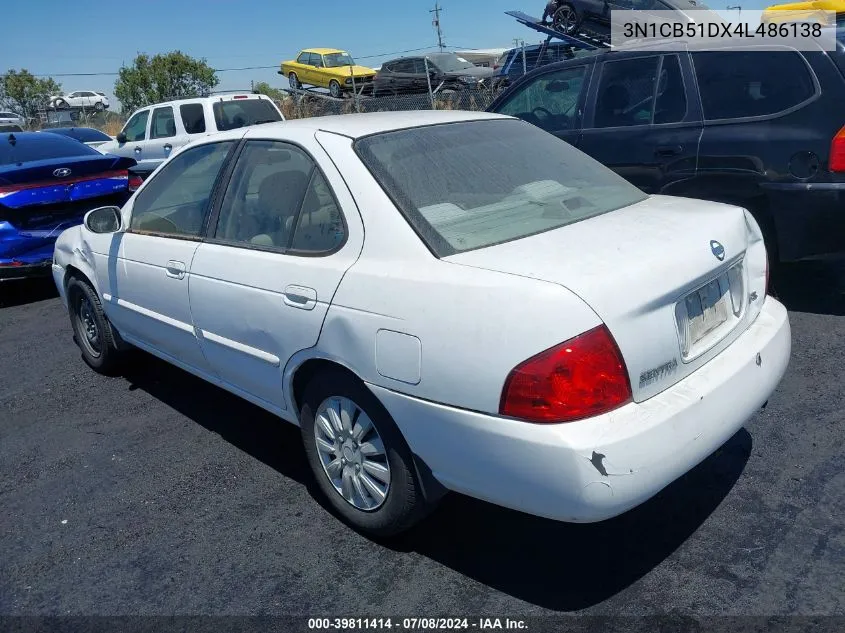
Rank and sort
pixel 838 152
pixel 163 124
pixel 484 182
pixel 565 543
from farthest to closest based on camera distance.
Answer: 1. pixel 163 124
2. pixel 838 152
3. pixel 484 182
4. pixel 565 543

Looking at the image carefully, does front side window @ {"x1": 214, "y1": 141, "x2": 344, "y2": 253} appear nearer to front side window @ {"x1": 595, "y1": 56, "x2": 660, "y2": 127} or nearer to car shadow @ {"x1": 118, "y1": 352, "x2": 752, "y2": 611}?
car shadow @ {"x1": 118, "y1": 352, "x2": 752, "y2": 611}

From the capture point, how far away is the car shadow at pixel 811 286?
17.3 ft

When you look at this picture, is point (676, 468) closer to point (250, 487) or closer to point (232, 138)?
point (250, 487)

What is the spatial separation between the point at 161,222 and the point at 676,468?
9.62 ft

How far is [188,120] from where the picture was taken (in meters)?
13.3

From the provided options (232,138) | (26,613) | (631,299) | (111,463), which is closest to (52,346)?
(111,463)

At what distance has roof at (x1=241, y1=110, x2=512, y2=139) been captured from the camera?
3.25 meters

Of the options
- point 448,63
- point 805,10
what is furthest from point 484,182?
point 448,63

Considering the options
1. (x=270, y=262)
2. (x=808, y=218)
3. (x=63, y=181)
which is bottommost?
(x=808, y=218)

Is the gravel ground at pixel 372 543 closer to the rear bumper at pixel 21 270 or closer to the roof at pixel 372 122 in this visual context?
the roof at pixel 372 122

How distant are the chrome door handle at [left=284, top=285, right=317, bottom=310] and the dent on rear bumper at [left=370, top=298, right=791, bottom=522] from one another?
18.3 inches

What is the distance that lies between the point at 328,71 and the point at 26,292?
63.9ft

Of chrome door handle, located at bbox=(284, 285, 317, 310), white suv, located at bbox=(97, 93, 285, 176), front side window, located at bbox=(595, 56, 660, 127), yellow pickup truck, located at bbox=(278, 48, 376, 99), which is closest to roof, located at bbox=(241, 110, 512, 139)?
chrome door handle, located at bbox=(284, 285, 317, 310)

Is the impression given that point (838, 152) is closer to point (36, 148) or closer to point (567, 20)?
point (36, 148)
